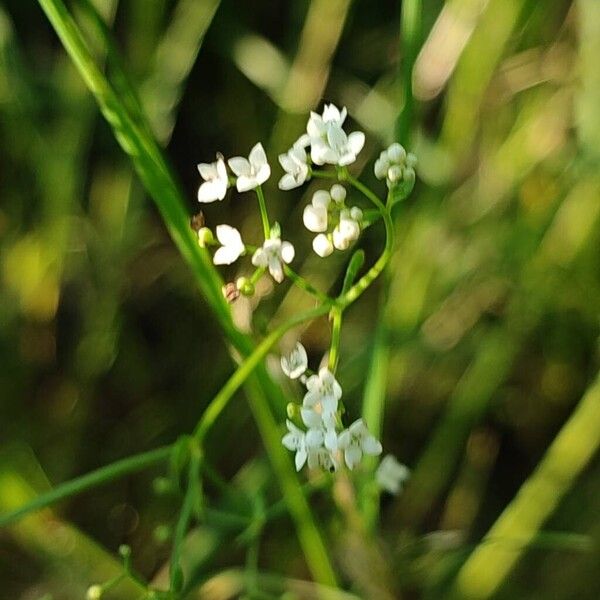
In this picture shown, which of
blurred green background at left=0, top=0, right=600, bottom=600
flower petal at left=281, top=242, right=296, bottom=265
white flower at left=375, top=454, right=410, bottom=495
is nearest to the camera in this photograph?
flower petal at left=281, top=242, right=296, bottom=265

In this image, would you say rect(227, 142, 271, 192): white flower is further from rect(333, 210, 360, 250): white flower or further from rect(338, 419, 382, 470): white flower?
rect(338, 419, 382, 470): white flower

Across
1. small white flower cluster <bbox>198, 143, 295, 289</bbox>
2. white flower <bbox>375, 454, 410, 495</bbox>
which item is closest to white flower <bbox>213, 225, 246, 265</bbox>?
small white flower cluster <bbox>198, 143, 295, 289</bbox>

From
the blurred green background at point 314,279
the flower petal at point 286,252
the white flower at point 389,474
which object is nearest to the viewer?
the flower petal at point 286,252

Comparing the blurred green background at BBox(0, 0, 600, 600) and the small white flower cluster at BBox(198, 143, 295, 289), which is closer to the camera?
the small white flower cluster at BBox(198, 143, 295, 289)

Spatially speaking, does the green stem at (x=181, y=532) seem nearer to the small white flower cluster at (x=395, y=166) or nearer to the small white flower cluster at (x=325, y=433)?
the small white flower cluster at (x=325, y=433)

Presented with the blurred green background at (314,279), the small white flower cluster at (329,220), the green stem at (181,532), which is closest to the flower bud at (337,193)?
the small white flower cluster at (329,220)

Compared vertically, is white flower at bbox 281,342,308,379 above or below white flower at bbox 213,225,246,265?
below

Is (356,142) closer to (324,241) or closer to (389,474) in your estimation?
(324,241)
